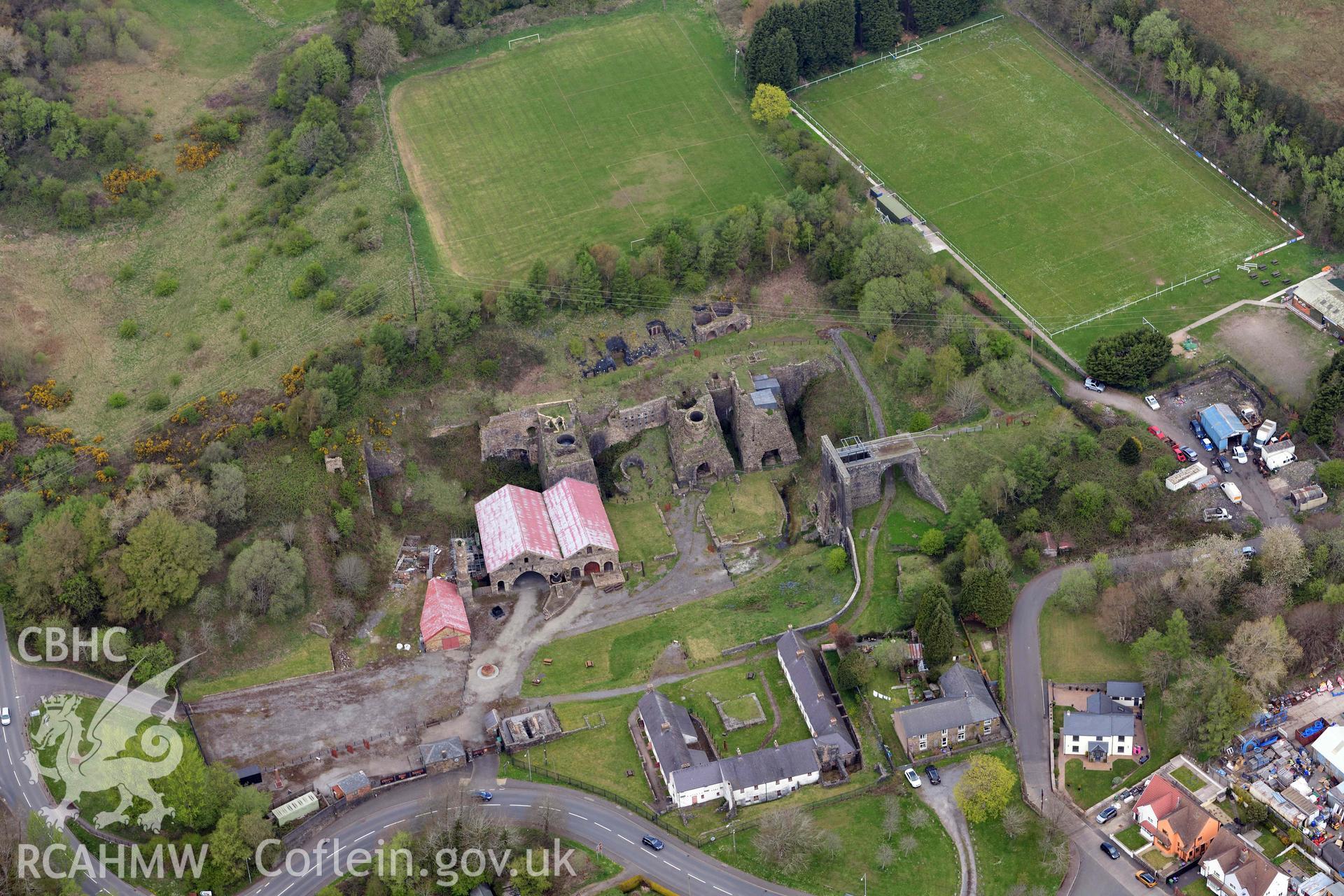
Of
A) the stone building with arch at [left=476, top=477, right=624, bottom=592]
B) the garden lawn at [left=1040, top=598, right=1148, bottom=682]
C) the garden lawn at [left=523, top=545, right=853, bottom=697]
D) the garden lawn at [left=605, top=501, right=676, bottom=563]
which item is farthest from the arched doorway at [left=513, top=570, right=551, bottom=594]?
the garden lawn at [left=1040, top=598, right=1148, bottom=682]

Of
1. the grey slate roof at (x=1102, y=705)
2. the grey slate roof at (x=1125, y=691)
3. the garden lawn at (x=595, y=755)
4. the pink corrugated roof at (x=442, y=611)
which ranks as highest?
the pink corrugated roof at (x=442, y=611)

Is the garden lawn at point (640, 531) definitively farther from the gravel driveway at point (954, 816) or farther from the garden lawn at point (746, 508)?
the gravel driveway at point (954, 816)

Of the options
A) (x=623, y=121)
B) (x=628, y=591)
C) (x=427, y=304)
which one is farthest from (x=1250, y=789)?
(x=623, y=121)

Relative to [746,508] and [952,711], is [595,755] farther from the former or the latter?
[746,508]

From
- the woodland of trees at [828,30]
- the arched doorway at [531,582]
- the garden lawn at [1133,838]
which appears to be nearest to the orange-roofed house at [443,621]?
the arched doorway at [531,582]

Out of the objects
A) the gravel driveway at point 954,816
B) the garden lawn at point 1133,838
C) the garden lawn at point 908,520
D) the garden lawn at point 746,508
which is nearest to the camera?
the gravel driveway at point 954,816

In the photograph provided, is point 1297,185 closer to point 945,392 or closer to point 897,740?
point 945,392
